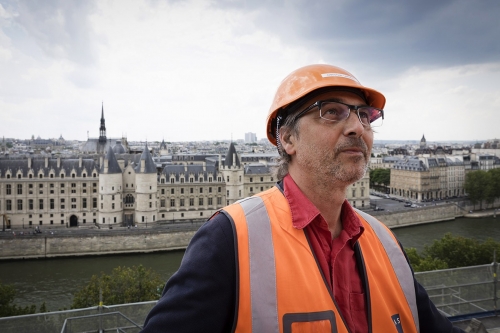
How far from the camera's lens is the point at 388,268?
70.9 inches

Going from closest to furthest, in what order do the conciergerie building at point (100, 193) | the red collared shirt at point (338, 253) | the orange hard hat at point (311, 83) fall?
the red collared shirt at point (338, 253) < the orange hard hat at point (311, 83) < the conciergerie building at point (100, 193)

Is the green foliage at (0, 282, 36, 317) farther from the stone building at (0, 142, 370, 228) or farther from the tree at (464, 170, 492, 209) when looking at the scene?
the tree at (464, 170, 492, 209)

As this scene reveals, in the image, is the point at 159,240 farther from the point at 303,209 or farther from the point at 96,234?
the point at 303,209

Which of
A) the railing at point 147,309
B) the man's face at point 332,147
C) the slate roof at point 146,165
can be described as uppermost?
the man's face at point 332,147

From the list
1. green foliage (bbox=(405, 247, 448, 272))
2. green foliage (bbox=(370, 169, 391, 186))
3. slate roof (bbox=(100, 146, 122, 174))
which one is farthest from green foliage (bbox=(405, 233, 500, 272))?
green foliage (bbox=(370, 169, 391, 186))

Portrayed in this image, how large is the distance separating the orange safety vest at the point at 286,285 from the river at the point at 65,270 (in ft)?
62.3

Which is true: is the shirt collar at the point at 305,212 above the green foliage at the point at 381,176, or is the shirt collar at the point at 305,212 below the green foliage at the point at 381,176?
above

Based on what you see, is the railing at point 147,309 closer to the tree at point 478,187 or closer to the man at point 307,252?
the man at point 307,252

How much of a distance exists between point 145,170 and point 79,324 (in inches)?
1054

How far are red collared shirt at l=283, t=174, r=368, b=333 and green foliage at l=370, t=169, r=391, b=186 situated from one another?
5783cm

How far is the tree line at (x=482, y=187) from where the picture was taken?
43.0m

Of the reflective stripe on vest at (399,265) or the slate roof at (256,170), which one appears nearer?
the reflective stripe on vest at (399,265)

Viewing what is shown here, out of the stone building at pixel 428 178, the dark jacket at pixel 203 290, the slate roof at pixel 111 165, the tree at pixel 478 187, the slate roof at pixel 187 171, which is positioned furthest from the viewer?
the stone building at pixel 428 178

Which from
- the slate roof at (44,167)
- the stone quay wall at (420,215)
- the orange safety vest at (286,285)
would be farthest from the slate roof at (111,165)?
the orange safety vest at (286,285)
